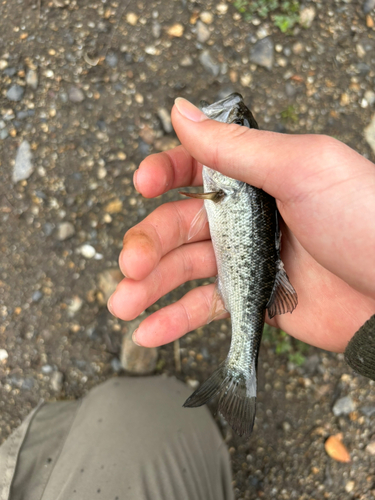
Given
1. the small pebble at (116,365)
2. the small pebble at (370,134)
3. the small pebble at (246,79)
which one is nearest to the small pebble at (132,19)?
the small pebble at (246,79)

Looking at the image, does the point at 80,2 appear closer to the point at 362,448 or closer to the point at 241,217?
the point at 241,217

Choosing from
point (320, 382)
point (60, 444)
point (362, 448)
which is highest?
point (60, 444)

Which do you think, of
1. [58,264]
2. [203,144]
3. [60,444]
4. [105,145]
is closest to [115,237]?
[58,264]

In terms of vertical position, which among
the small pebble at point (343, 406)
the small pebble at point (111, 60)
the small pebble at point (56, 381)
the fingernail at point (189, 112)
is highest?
the small pebble at point (111, 60)

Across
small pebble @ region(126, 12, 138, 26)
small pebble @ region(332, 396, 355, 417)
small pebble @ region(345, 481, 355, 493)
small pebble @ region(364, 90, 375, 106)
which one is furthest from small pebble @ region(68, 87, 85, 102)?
small pebble @ region(345, 481, 355, 493)

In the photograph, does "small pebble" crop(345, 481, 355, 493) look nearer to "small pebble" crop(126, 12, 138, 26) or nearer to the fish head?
the fish head

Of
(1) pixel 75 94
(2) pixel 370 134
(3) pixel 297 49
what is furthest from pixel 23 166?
(2) pixel 370 134

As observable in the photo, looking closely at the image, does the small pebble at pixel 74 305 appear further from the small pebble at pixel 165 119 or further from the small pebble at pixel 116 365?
the small pebble at pixel 165 119
